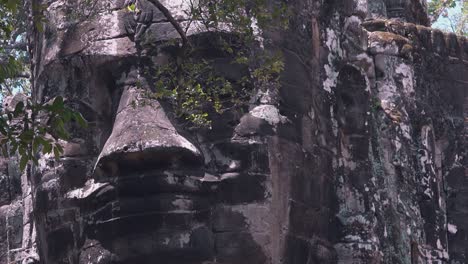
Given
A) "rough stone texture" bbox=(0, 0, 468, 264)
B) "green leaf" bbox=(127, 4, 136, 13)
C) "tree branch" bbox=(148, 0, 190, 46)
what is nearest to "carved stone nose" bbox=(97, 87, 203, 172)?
"rough stone texture" bbox=(0, 0, 468, 264)

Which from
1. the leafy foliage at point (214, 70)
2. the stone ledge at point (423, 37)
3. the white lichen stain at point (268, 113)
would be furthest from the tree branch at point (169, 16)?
the stone ledge at point (423, 37)

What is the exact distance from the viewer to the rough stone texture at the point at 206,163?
9984 millimetres

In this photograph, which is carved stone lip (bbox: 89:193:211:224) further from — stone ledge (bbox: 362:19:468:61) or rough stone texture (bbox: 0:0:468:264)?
stone ledge (bbox: 362:19:468:61)

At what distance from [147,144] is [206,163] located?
1.52 ft

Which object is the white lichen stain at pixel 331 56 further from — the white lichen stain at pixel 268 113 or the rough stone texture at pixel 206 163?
the white lichen stain at pixel 268 113

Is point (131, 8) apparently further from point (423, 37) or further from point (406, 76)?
point (423, 37)

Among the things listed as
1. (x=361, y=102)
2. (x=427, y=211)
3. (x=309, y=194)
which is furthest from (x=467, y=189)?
(x=309, y=194)

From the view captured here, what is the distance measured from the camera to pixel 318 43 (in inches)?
455

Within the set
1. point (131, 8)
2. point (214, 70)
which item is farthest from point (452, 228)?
point (131, 8)

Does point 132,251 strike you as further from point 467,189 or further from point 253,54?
point 467,189

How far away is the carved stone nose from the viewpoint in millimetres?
10000

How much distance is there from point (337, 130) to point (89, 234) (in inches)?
92.3

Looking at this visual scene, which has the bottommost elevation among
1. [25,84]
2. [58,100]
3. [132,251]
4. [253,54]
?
[132,251]

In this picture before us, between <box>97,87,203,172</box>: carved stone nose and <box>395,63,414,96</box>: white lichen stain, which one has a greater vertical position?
<box>395,63,414,96</box>: white lichen stain
